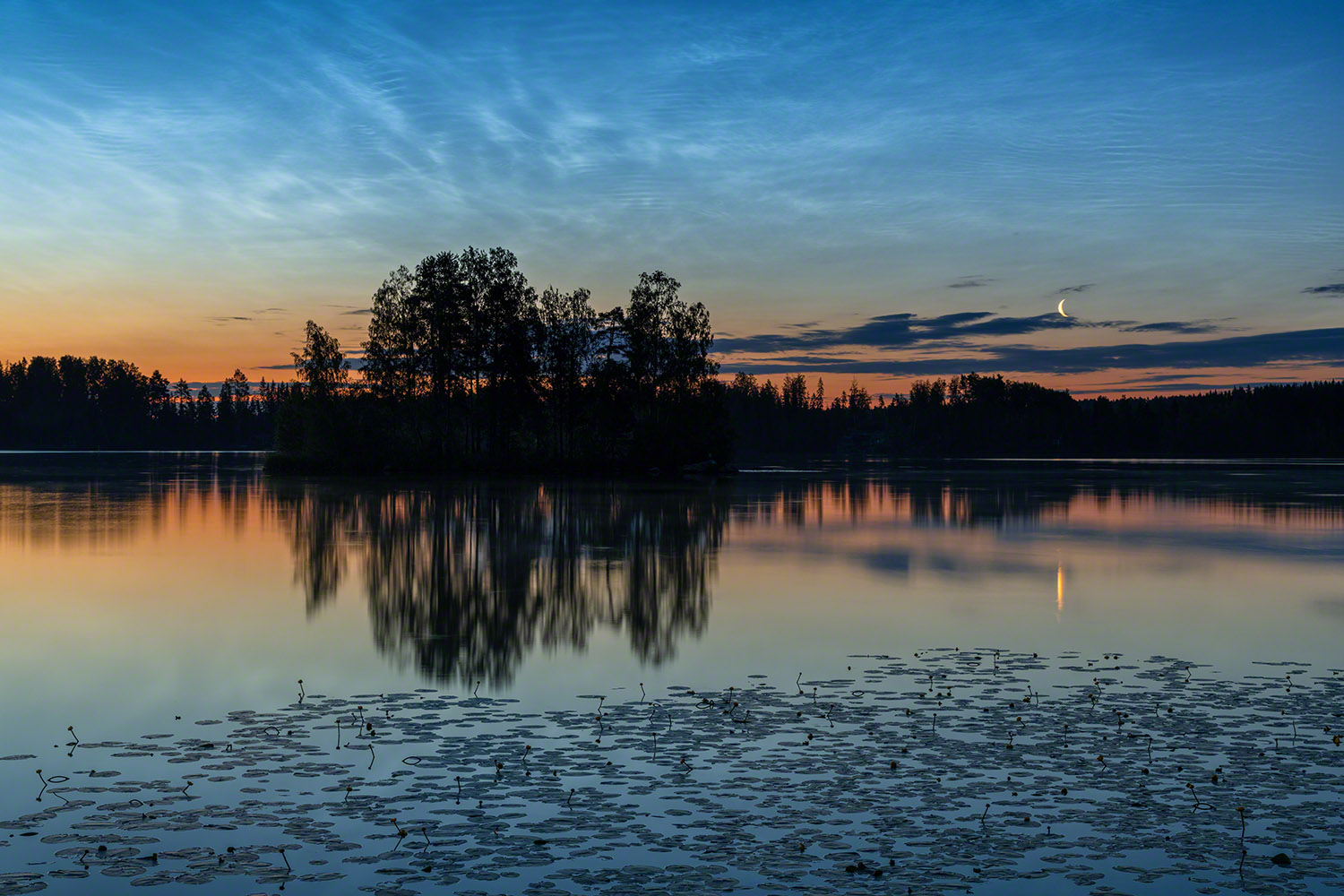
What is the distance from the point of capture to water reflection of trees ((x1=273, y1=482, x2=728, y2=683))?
623 inches

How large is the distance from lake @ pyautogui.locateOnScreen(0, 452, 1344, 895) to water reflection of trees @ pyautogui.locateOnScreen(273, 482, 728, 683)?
5.4 inches

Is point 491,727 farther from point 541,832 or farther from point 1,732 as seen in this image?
point 1,732

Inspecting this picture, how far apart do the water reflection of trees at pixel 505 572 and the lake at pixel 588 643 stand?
137 millimetres

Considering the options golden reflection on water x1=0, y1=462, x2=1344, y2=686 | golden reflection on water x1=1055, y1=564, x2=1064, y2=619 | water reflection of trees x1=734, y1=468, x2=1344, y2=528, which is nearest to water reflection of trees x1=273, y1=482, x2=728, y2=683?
golden reflection on water x1=0, y1=462, x2=1344, y2=686

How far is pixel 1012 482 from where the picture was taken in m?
76.8

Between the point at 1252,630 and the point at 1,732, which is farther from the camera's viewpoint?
the point at 1252,630

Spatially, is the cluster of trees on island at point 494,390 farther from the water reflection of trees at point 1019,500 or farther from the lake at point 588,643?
the lake at point 588,643

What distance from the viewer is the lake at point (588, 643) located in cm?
731

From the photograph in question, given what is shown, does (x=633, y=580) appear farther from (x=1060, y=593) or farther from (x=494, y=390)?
(x=494, y=390)

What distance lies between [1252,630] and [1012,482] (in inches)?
2436

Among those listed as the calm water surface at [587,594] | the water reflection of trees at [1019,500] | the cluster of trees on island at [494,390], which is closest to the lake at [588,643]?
the calm water surface at [587,594]

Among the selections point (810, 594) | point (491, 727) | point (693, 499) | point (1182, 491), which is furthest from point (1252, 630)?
point (1182, 491)

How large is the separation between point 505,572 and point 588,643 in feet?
28.4

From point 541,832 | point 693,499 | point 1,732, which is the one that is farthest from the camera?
point 693,499
